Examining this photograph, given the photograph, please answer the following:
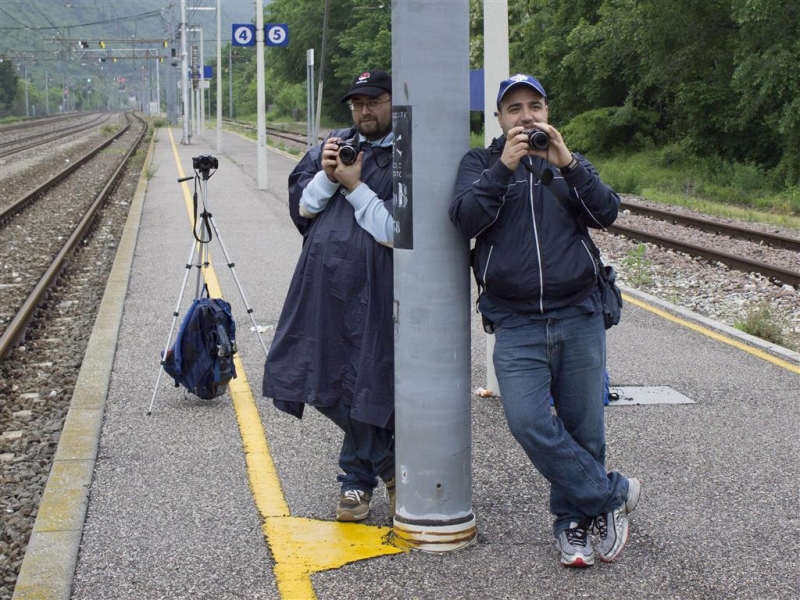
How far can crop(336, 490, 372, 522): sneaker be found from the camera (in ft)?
15.9

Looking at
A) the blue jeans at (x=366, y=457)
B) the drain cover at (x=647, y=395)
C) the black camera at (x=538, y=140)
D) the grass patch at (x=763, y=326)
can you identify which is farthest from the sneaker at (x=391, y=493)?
the grass patch at (x=763, y=326)

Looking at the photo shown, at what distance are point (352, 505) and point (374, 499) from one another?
0.41 metres

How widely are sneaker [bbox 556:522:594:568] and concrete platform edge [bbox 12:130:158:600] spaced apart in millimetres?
1874

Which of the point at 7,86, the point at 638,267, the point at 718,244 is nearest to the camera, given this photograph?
the point at 638,267

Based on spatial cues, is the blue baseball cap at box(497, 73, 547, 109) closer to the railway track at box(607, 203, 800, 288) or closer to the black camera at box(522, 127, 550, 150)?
the black camera at box(522, 127, 550, 150)

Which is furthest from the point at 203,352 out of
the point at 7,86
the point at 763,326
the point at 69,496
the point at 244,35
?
the point at 7,86

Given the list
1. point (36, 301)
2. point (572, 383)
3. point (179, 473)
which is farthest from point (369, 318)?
point (36, 301)

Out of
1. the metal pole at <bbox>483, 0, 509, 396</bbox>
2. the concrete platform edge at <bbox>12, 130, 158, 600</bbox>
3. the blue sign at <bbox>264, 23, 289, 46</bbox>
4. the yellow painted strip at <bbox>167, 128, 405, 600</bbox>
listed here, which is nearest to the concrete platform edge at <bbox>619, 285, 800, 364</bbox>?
the metal pole at <bbox>483, 0, 509, 396</bbox>

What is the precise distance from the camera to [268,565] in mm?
4441

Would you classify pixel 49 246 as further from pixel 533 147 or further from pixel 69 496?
pixel 533 147

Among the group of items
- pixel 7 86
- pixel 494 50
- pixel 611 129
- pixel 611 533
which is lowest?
pixel 611 533

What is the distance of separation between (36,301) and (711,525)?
8038mm

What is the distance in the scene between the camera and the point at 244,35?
24.5 metres

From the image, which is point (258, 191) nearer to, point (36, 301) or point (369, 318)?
point (36, 301)
